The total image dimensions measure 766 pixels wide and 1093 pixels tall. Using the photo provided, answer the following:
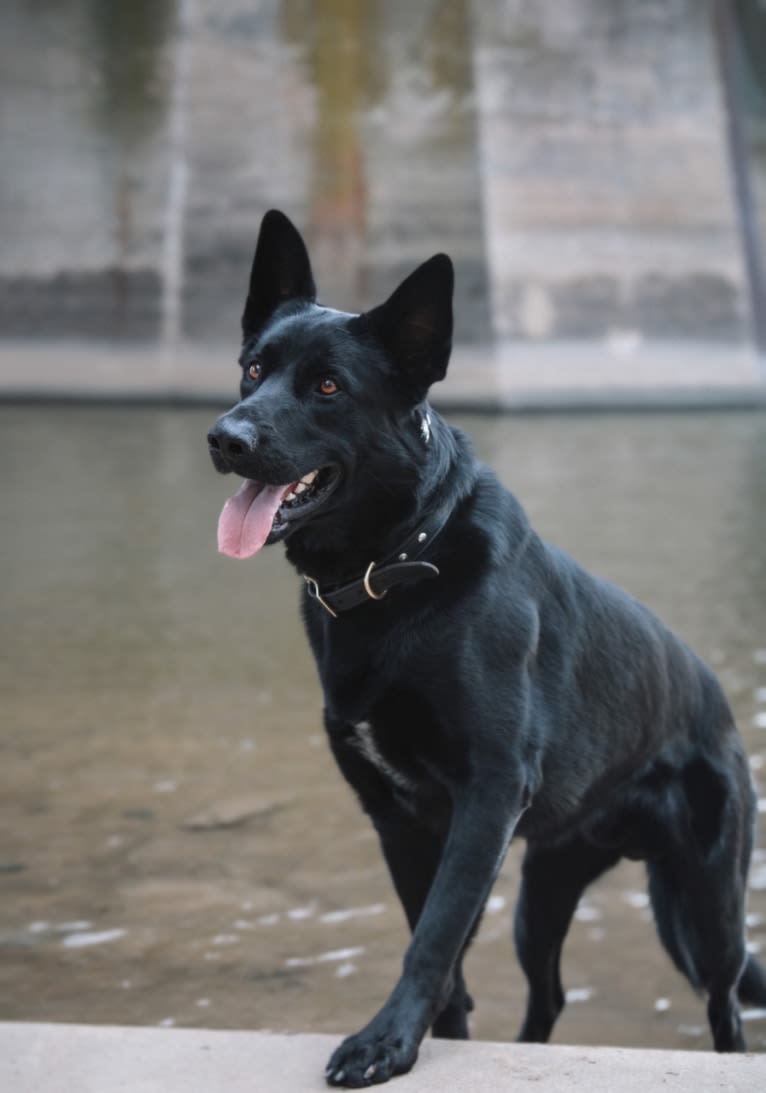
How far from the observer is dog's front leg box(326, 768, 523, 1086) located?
2.51 m

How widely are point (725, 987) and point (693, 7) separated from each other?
67.5ft

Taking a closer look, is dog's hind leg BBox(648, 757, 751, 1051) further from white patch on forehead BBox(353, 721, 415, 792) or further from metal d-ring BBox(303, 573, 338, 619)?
metal d-ring BBox(303, 573, 338, 619)

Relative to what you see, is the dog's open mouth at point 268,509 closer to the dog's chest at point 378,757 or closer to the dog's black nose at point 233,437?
the dog's black nose at point 233,437

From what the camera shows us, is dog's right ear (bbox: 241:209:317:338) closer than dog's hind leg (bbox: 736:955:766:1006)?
Yes

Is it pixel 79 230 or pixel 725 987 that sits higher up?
pixel 79 230

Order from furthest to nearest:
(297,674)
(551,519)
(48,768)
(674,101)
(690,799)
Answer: (674,101), (551,519), (297,674), (48,768), (690,799)

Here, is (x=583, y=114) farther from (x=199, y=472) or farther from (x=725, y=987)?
(x=725, y=987)

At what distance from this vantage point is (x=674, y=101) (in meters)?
21.0

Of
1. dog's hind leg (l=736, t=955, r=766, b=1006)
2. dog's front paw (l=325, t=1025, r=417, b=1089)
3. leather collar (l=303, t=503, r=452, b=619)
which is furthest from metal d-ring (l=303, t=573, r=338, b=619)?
dog's hind leg (l=736, t=955, r=766, b=1006)

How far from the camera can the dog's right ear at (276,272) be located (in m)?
3.07

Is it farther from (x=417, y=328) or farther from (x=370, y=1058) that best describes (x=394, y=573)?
(x=370, y=1058)

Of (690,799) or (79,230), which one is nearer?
(690,799)

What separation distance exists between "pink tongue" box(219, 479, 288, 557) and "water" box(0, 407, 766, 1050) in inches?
60.4

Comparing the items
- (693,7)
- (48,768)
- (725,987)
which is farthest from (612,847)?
(693,7)
